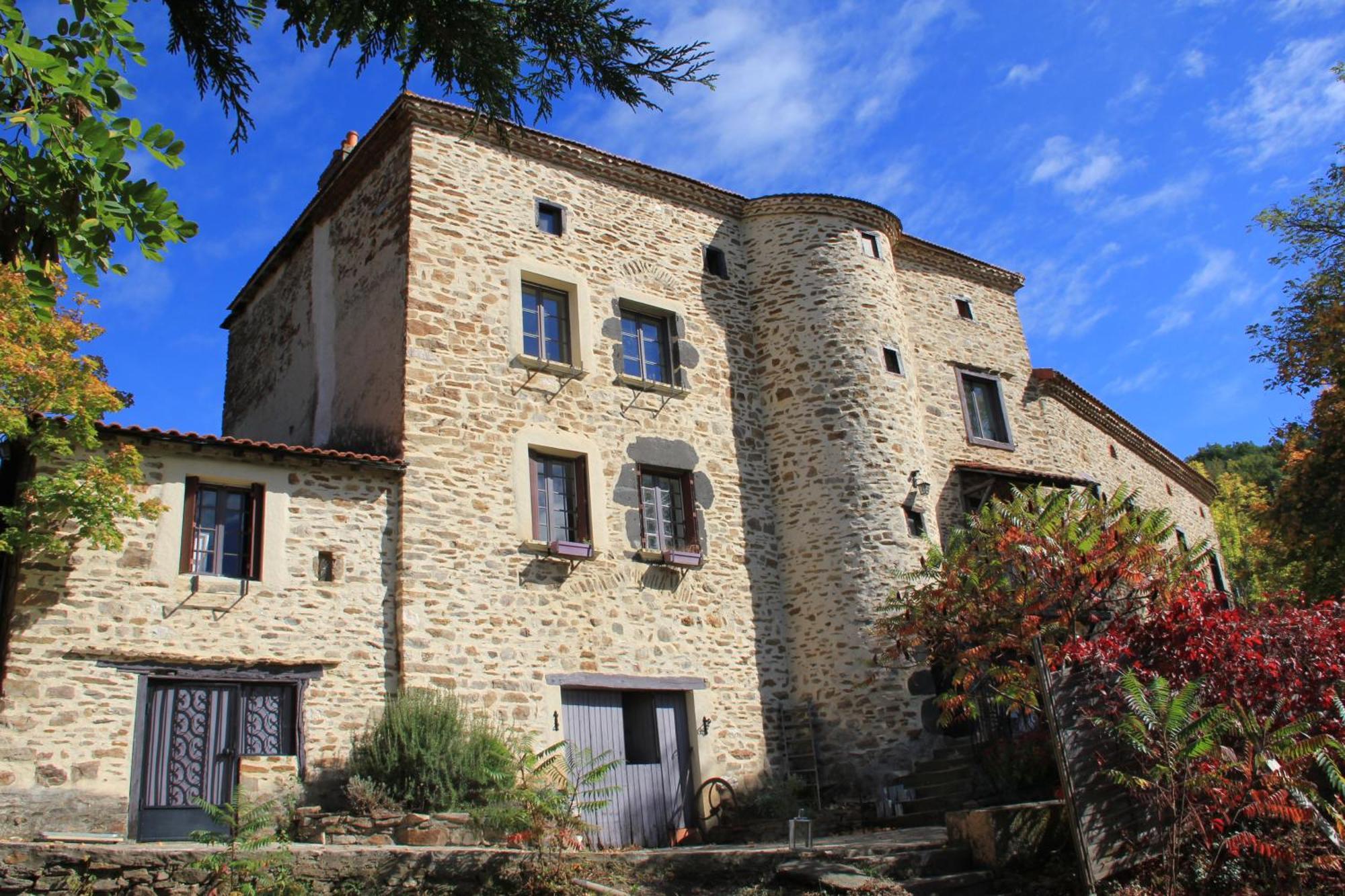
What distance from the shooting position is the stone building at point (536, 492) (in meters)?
10.5

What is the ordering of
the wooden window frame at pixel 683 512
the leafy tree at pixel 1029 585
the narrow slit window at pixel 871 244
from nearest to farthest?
the leafy tree at pixel 1029 585
the wooden window frame at pixel 683 512
the narrow slit window at pixel 871 244

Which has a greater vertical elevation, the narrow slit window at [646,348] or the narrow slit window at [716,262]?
the narrow slit window at [716,262]

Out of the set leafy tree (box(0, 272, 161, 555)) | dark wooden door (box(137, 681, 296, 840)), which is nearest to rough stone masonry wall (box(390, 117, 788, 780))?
dark wooden door (box(137, 681, 296, 840))

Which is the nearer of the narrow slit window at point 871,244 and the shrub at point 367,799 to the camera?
the shrub at point 367,799

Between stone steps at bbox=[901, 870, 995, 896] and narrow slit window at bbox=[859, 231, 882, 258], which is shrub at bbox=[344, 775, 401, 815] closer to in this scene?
stone steps at bbox=[901, 870, 995, 896]

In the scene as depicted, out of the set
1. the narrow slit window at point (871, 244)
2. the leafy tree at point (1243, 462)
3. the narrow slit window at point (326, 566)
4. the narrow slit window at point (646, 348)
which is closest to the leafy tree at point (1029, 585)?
the narrow slit window at point (646, 348)

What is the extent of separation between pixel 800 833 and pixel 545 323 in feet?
23.4

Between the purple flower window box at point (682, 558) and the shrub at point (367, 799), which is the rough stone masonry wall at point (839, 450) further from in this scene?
the shrub at point (367, 799)

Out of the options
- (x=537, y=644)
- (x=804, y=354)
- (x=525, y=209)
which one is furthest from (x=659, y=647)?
→ (x=525, y=209)

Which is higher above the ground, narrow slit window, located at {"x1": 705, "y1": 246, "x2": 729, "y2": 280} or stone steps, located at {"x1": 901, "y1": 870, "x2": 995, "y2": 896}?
narrow slit window, located at {"x1": 705, "y1": 246, "x2": 729, "y2": 280}

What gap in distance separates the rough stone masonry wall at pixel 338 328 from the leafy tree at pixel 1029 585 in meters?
6.66

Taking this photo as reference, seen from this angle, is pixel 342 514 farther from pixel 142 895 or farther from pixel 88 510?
pixel 142 895

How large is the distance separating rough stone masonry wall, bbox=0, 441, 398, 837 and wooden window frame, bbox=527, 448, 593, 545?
1.78 meters

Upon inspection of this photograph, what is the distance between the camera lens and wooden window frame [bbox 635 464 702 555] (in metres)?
14.3
